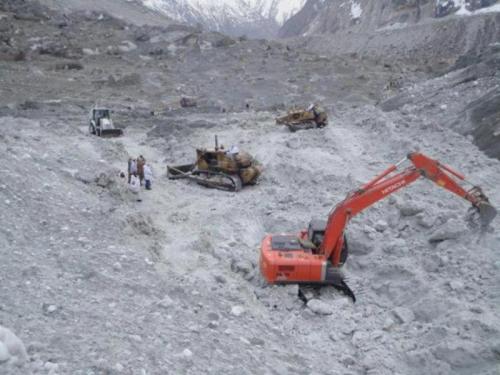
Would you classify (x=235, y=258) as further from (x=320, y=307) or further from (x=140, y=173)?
(x=140, y=173)

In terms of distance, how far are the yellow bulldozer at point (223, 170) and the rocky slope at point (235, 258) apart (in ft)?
1.15

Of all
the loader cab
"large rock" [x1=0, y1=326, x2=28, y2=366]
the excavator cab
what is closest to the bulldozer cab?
the excavator cab

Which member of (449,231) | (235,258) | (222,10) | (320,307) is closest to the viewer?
(320,307)

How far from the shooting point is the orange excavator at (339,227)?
27.7ft

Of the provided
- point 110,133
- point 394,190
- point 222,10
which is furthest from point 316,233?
point 222,10

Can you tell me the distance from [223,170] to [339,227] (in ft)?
22.1

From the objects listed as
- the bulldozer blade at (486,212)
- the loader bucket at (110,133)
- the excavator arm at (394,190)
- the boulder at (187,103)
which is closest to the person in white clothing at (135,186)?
the excavator arm at (394,190)

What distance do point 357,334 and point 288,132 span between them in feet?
44.2

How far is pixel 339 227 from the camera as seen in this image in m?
8.54

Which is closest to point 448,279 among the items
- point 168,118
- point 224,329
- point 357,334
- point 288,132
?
point 357,334

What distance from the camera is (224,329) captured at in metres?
7.06

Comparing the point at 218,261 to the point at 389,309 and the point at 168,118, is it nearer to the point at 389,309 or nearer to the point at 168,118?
the point at 389,309

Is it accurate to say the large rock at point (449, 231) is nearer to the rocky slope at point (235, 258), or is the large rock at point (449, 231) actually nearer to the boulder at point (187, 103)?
the rocky slope at point (235, 258)

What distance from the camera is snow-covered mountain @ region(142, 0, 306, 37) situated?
15800cm
